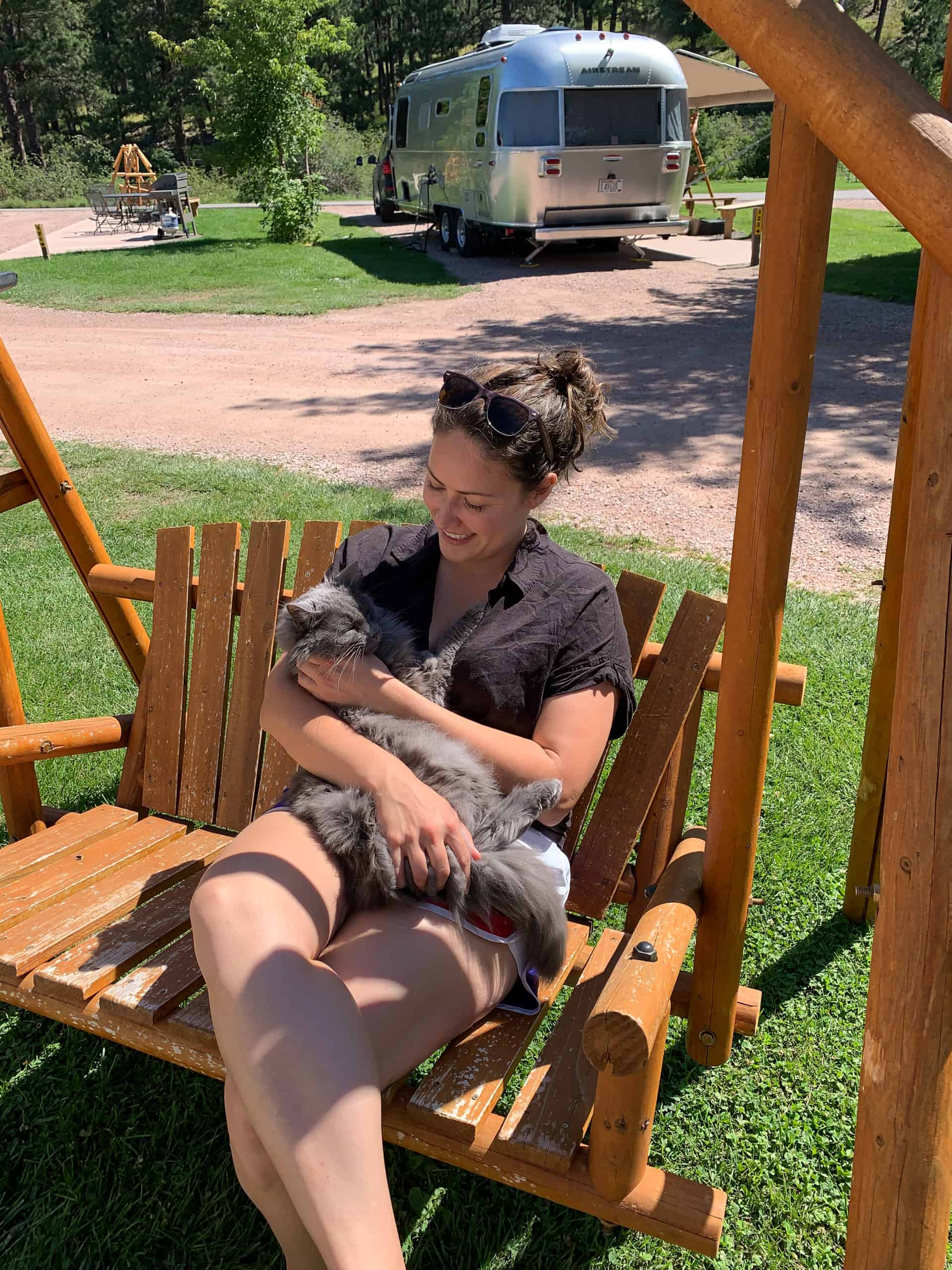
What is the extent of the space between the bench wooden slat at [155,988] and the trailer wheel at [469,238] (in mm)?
16757

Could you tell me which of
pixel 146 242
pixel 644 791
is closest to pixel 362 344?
pixel 644 791

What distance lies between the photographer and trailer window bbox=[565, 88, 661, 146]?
14453 millimetres

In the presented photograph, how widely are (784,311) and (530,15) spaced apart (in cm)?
5479

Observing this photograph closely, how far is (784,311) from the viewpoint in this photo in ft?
5.52

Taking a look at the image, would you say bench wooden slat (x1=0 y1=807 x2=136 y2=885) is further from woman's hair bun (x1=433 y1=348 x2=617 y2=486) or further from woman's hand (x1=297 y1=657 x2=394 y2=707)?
woman's hair bun (x1=433 y1=348 x2=617 y2=486)

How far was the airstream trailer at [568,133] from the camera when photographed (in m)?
14.3

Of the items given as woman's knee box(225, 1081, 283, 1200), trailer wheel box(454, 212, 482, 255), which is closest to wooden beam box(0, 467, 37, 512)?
woman's knee box(225, 1081, 283, 1200)

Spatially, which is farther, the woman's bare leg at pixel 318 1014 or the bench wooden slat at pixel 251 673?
the bench wooden slat at pixel 251 673

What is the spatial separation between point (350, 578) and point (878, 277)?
556 inches

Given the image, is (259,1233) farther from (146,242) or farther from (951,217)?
(146,242)

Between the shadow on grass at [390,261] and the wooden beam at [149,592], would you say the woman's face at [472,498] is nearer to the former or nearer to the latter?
the wooden beam at [149,592]

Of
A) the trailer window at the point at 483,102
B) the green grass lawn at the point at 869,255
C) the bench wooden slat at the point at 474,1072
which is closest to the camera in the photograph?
the bench wooden slat at the point at 474,1072

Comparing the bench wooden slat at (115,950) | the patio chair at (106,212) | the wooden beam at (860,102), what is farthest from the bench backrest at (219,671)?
the patio chair at (106,212)

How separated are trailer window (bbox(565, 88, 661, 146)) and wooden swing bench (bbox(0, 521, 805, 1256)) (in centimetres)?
1371
